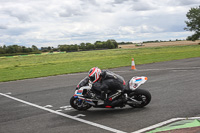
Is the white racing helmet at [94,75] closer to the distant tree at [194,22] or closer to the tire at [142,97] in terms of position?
the tire at [142,97]

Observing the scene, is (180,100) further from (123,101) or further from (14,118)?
(14,118)

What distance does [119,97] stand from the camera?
704 centimetres

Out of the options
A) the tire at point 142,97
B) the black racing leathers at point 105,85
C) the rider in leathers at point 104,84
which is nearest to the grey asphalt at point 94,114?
the tire at point 142,97

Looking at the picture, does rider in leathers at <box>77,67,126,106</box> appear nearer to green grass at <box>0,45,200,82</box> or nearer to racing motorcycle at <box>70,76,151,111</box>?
racing motorcycle at <box>70,76,151,111</box>

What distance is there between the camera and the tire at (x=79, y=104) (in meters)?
7.32

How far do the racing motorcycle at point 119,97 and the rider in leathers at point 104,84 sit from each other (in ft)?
0.15

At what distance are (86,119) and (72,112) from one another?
927 millimetres

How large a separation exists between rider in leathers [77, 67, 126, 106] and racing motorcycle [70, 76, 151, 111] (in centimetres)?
4

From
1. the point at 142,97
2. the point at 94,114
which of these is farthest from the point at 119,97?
the point at 94,114

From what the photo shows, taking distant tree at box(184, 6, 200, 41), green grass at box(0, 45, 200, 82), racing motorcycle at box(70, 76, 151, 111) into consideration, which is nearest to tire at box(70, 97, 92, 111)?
racing motorcycle at box(70, 76, 151, 111)

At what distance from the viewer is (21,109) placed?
26.2 feet

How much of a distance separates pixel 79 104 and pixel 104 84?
1108 millimetres

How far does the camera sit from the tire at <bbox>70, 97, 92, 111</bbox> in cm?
732

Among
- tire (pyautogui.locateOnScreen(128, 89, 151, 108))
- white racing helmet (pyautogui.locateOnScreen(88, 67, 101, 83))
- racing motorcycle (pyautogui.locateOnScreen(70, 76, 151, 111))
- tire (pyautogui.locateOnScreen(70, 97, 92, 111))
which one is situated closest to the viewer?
white racing helmet (pyautogui.locateOnScreen(88, 67, 101, 83))
